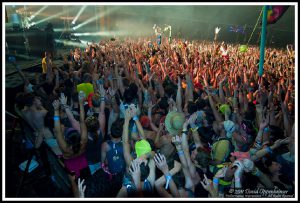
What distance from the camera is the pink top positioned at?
3.43 m

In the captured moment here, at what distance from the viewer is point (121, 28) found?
2802 cm

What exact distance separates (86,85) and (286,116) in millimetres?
3876

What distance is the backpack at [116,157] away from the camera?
10.8ft

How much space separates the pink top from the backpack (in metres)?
0.42

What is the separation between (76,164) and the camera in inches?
136

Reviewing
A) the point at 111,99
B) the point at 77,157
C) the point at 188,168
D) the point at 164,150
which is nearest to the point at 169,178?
the point at 188,168

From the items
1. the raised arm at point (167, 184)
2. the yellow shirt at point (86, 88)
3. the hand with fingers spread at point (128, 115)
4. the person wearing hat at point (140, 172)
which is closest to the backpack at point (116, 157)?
the person wearing hat at point (140, 172)

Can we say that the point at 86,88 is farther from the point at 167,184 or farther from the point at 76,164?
the point at 167,184

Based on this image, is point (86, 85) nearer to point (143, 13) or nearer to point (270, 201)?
point (270, 201)

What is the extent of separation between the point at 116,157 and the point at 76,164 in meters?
0.61

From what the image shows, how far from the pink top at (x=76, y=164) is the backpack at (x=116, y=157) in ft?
A: 1.38

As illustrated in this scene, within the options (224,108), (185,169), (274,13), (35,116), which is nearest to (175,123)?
(185,169)

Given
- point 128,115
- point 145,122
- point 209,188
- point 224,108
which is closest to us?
point 209,188

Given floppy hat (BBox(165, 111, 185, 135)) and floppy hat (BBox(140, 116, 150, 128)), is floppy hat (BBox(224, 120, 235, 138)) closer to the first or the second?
floppy hat (BBox(165, 111, 185, 135))
